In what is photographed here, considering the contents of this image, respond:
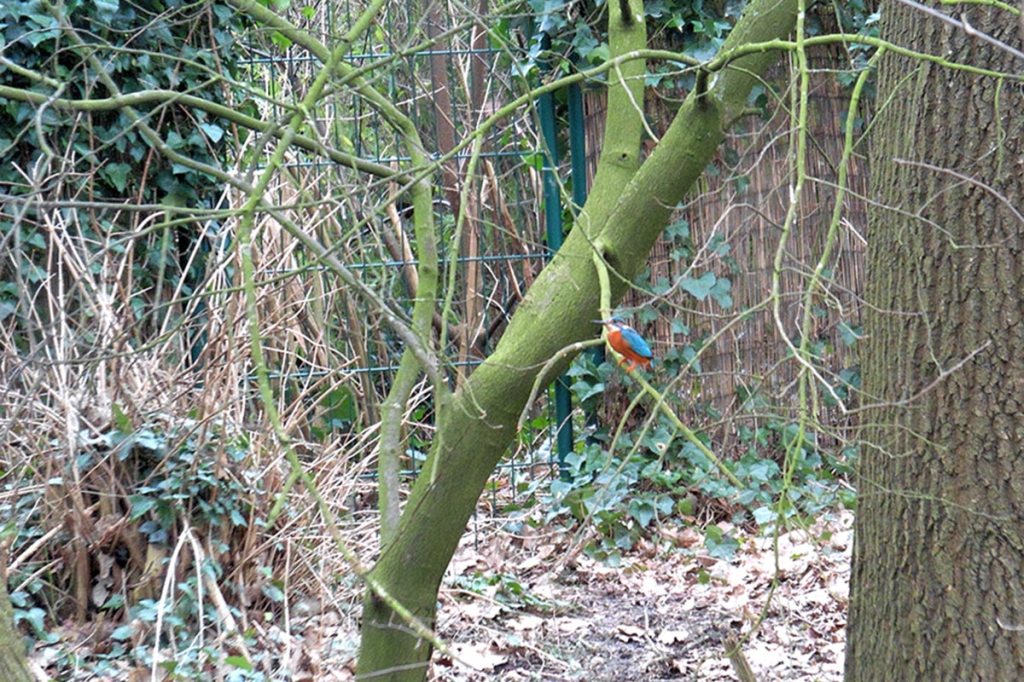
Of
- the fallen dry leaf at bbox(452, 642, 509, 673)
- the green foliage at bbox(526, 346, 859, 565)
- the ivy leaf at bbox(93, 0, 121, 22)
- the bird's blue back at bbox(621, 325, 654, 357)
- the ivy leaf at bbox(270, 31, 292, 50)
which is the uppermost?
the ivy leaf at bbox(93, 0, 121, 22)

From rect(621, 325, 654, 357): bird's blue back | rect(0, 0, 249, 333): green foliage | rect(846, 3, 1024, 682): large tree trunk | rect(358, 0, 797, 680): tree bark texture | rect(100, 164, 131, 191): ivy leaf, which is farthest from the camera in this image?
rect(100, 164, 131, 191): ivy leaf

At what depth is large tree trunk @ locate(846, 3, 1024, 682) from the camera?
2670 millimetres

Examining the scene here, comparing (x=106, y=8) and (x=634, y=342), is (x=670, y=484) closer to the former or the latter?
(x=634, y=342)

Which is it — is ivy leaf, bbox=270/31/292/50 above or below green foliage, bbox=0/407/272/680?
above

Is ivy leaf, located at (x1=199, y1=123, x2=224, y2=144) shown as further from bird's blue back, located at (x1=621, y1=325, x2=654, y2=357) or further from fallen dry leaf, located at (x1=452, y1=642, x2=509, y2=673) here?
bird's blue back, located at (x1=621, y1=325, x2=654, y2=357)

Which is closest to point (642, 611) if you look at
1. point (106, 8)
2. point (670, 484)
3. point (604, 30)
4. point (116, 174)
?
point (670, 484)

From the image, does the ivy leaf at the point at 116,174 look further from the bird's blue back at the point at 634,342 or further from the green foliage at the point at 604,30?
the bird's blue back at the point at 634,342

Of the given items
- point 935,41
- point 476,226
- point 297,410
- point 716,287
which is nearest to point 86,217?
point 297,410

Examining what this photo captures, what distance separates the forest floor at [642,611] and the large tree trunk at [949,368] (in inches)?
42.1

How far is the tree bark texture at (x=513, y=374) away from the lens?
9.89 feet

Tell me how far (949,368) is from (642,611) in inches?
98.1

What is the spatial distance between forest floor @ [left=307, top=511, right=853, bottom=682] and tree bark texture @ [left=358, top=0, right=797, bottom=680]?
43.5 inches

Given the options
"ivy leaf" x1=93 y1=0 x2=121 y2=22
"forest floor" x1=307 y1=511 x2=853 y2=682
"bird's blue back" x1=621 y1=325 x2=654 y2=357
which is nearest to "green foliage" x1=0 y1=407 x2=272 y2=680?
"forest floor" x1=307 y1=511 x2=853 y2=682

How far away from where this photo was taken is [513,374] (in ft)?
9.95
